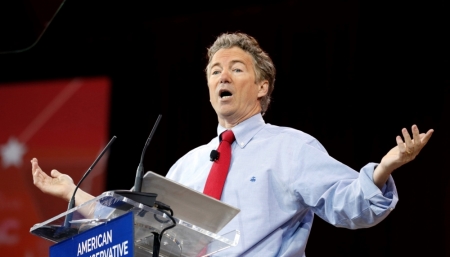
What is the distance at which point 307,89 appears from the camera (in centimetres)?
382

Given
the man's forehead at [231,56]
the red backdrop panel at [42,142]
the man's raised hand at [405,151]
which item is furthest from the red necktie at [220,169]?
the red backdrop panel at [42,142]

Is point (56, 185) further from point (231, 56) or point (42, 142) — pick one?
point (42, 142)

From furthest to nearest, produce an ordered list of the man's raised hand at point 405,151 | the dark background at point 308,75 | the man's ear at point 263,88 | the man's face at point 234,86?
the dark background at point 308,75, the man's ear at point 263,88, the man's face at point 234,86, the man's raised hand at point 405,151

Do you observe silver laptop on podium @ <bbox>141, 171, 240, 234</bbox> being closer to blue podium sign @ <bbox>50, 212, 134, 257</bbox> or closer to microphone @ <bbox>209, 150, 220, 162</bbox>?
blue podium sign @ <bbox>50, 212, 134, 257</bbox>

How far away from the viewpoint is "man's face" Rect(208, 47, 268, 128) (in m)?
2.58

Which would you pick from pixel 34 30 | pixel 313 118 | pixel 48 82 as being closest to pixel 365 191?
pixel 313 118

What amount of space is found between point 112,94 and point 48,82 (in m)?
0.52

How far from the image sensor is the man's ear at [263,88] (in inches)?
106

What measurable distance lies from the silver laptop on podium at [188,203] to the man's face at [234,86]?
85cm

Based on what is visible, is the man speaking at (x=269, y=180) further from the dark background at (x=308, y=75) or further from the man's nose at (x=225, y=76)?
the dark background at (x=308, y=75)

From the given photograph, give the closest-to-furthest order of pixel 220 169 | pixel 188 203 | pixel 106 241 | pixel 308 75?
pixel 106 241
pixel 188 203
pixel 220 169
pixel 308 75

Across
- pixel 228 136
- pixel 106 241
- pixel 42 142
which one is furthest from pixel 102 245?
pixel 42 142

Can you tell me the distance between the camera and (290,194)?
2256 mm

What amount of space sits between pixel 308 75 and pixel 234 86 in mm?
1323
